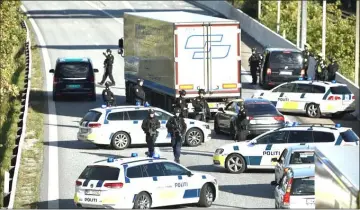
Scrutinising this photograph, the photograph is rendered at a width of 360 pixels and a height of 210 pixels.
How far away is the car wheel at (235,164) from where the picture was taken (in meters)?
27.1

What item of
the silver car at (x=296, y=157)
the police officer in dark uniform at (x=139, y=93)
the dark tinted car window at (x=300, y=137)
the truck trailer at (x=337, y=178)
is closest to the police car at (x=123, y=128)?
the police officer in dark uniform at (x=139, y=93)

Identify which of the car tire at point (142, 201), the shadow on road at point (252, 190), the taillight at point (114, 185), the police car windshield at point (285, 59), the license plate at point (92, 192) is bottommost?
the shadow on road at point (252, 190)

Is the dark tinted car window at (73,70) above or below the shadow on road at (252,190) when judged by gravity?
above

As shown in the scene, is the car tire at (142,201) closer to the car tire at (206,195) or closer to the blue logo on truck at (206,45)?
the car tire at (206,195)

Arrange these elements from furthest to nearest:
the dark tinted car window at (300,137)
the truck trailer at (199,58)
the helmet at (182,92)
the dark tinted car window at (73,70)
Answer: the dark tinted car window at (73,70)
the truck trailer at (199,58)
the helmet at (182,92)
the dark tinted car window at (300,137)

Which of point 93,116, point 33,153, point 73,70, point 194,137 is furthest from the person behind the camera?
point 73,70

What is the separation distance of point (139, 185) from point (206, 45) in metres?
13.7

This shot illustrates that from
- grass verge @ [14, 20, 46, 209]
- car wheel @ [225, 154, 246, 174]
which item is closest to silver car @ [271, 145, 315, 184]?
car wheel @ [225, 154, 246, 174]

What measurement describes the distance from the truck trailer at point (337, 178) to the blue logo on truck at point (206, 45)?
70.3 ft

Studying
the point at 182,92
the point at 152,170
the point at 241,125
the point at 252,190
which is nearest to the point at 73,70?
the point at 182,92

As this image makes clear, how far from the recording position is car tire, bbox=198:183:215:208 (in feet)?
74.6

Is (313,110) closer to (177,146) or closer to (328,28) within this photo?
(177,146)

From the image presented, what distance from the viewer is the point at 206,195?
897 inches

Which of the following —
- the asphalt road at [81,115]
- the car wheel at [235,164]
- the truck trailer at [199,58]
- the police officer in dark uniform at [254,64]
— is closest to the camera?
the asphalt road at [81,115]
